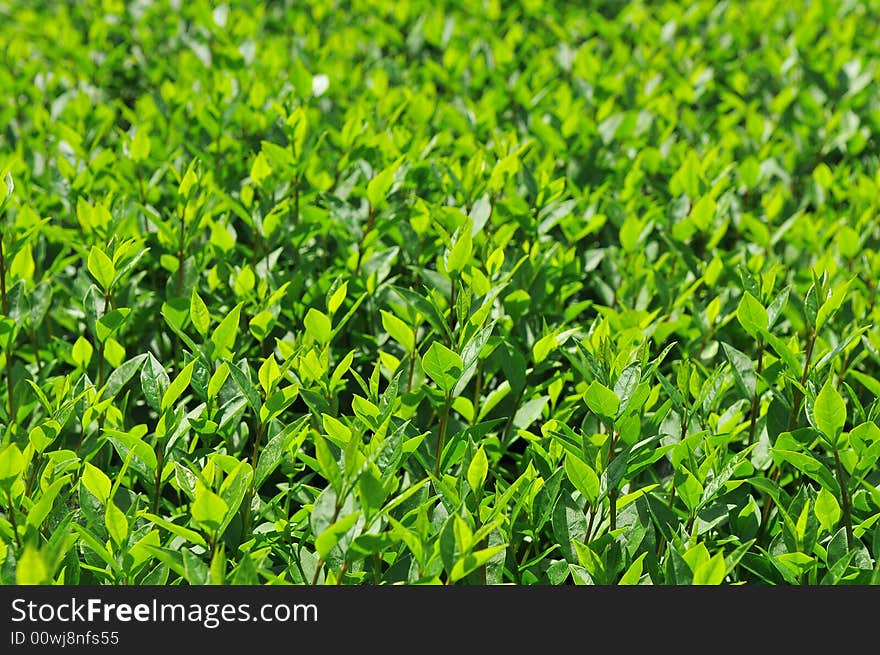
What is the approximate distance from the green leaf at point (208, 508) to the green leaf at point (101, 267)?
871 mm

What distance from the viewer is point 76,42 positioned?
4625 millimetres

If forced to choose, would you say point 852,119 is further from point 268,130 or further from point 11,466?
point 11,466

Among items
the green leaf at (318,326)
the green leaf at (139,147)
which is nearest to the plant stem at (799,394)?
the green leaf at (318,326)

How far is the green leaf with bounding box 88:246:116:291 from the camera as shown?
2.43 metres

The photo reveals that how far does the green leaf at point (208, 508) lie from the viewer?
1.79 meters

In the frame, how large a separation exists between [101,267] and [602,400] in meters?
1.28

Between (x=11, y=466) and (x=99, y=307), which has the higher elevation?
(x=99, y=307)

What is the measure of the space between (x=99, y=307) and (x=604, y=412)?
135 centimetres

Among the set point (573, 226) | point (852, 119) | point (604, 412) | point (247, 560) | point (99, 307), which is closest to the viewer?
point (247, 560)

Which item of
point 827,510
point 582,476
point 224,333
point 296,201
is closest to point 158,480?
point 224,333

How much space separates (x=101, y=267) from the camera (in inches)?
96.8

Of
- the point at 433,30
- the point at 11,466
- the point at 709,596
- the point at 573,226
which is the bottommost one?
the point at 709,596

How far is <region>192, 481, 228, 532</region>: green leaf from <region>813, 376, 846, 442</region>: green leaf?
3.98 ft

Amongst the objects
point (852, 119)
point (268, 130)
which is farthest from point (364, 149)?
point (852, 119)
